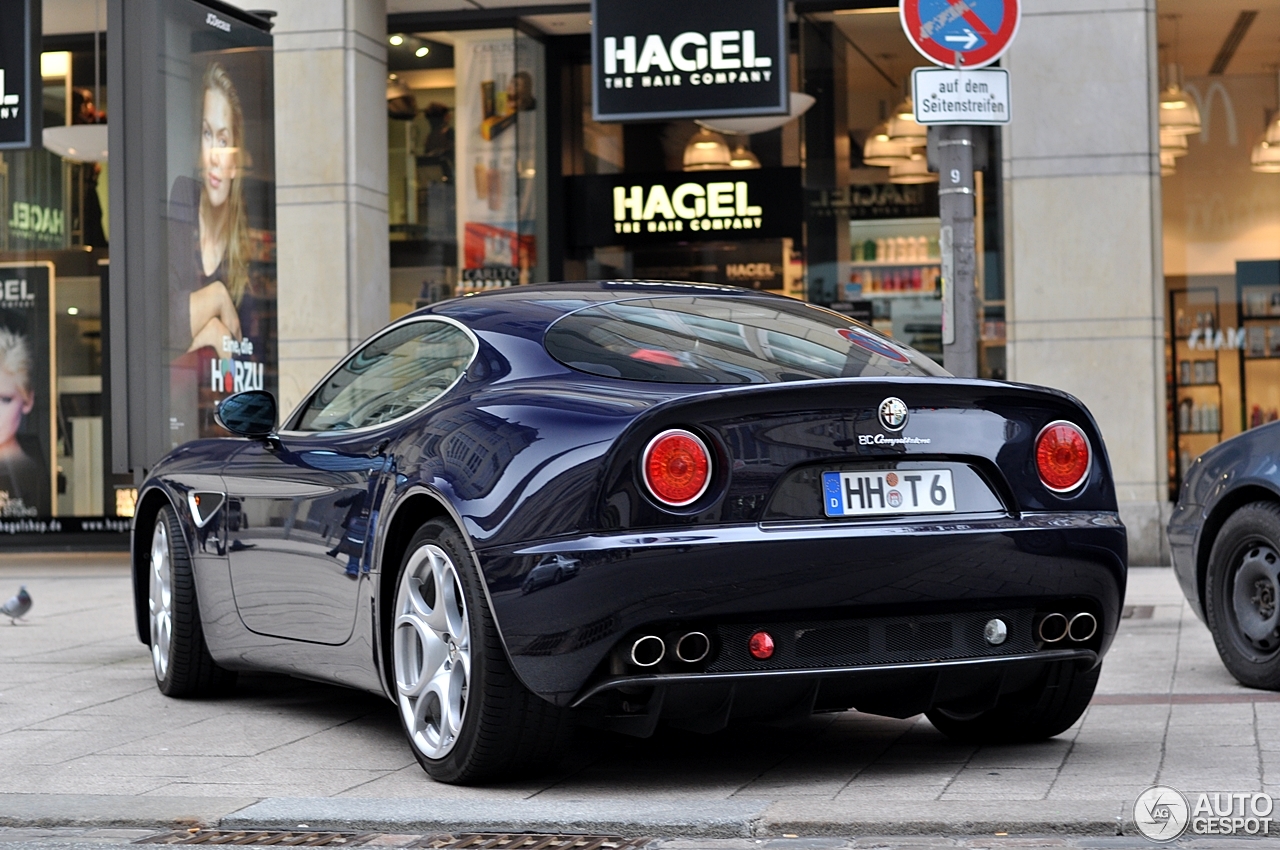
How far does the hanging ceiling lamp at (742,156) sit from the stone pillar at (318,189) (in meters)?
3.05

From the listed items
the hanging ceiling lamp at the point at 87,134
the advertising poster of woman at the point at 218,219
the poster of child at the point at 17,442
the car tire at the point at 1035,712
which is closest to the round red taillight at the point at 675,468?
the car tire at the point at 1035,712

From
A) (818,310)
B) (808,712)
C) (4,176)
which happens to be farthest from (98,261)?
(808,712)

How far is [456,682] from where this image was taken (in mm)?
4855

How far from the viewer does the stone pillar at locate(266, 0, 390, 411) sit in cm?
1377

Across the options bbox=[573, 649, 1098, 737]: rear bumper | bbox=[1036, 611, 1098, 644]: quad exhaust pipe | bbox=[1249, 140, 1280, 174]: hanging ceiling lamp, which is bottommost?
bbox=[573, 649, 1098, 737]: rear bumper

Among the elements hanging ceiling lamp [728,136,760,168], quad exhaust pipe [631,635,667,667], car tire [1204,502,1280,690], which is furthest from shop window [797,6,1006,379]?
quad exhaust pipe [631,635,667,667]

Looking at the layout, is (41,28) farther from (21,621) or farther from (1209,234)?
(1209,234)

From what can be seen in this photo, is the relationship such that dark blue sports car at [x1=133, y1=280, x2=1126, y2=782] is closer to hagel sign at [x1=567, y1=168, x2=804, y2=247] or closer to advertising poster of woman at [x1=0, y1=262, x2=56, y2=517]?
hagel sign at [x1=567, y1=168, x2=804, y2=247]

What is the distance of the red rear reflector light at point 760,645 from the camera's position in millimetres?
4574

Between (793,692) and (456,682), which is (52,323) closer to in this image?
(456,682)

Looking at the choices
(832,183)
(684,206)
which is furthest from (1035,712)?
(684,206)

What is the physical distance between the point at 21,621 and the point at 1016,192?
708 cm

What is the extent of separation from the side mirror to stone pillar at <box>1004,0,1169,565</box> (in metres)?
7.60

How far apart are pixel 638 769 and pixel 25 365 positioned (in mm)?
11602
